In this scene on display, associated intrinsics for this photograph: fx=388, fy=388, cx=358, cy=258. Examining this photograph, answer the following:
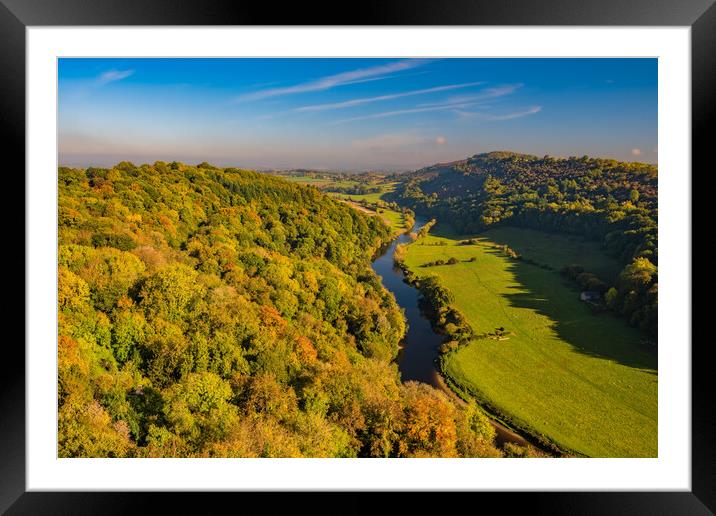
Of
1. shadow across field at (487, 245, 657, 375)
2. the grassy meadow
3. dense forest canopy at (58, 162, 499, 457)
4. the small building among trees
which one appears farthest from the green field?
the grassy meadow

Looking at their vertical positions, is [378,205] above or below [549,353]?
above

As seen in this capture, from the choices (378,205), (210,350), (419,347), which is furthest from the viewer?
(378,205)

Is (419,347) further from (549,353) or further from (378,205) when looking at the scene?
(378,205)

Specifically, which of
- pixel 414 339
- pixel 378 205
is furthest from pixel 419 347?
pixel 378 205

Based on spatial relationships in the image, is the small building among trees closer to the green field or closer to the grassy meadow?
the green field
